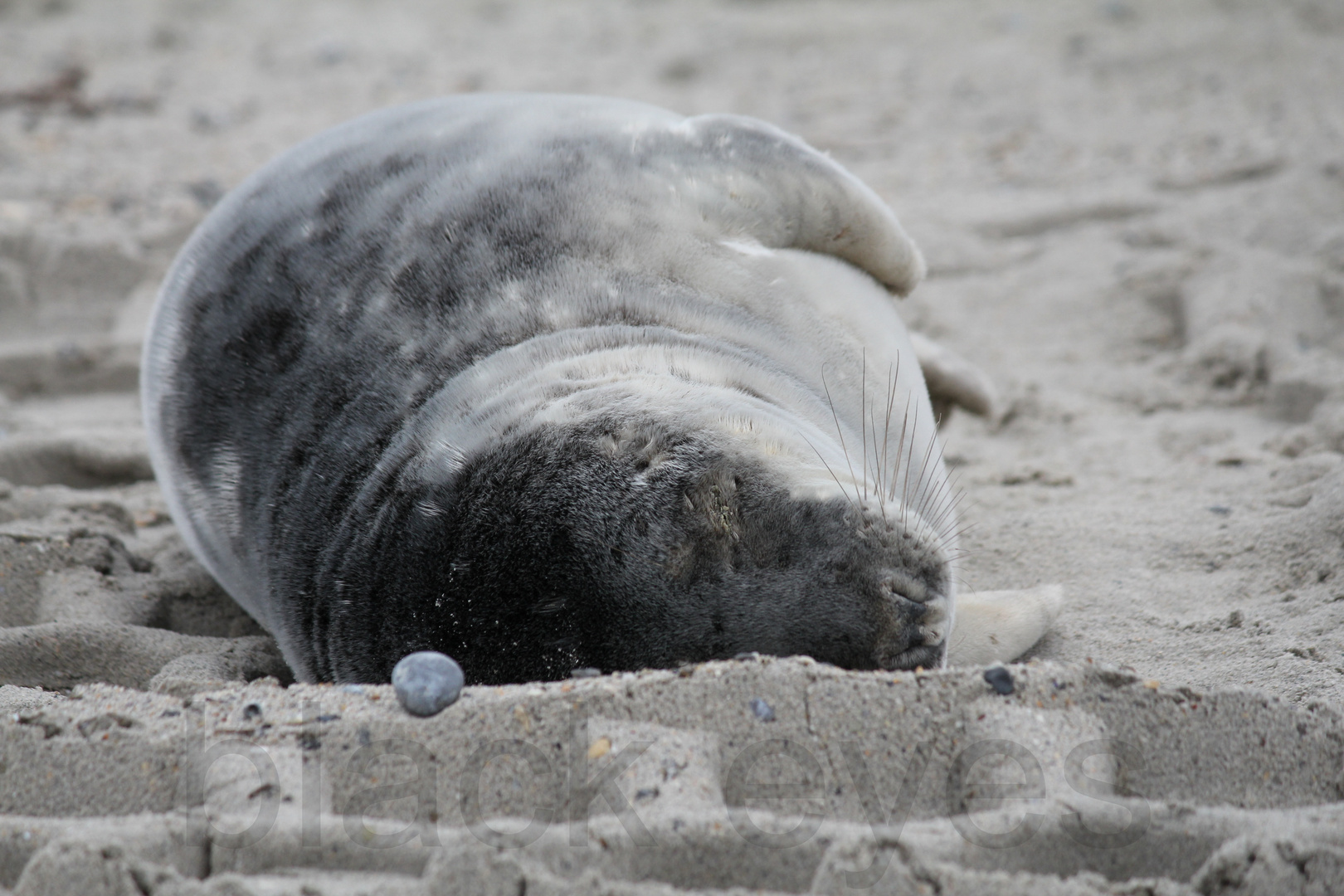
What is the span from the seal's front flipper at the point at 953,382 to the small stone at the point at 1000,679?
1.61 meters

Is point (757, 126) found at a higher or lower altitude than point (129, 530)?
higher

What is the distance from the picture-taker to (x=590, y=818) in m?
1.50

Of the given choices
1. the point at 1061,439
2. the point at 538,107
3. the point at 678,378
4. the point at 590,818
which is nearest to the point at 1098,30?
the point at 1061,439

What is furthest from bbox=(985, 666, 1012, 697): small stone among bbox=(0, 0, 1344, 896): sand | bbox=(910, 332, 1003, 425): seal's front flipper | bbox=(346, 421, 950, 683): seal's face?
bbox=(910, 332, 1003, 425): seal's front flipper

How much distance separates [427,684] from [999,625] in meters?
1.09

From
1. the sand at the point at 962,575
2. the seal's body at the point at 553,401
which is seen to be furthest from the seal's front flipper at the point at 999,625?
the seal's body at the point at 553,401

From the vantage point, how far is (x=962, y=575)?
264 cm

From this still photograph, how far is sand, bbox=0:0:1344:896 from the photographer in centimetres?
148

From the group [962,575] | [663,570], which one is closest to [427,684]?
[663,570]

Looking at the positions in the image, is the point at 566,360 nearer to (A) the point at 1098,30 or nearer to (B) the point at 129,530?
(B) the point at 129,530

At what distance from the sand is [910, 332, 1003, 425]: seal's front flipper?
0.39ft

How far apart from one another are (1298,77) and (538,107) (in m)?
4.11

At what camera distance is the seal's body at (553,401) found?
6.04 feet

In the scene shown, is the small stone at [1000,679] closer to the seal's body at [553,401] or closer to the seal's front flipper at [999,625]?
the seal's body at [553,401]
